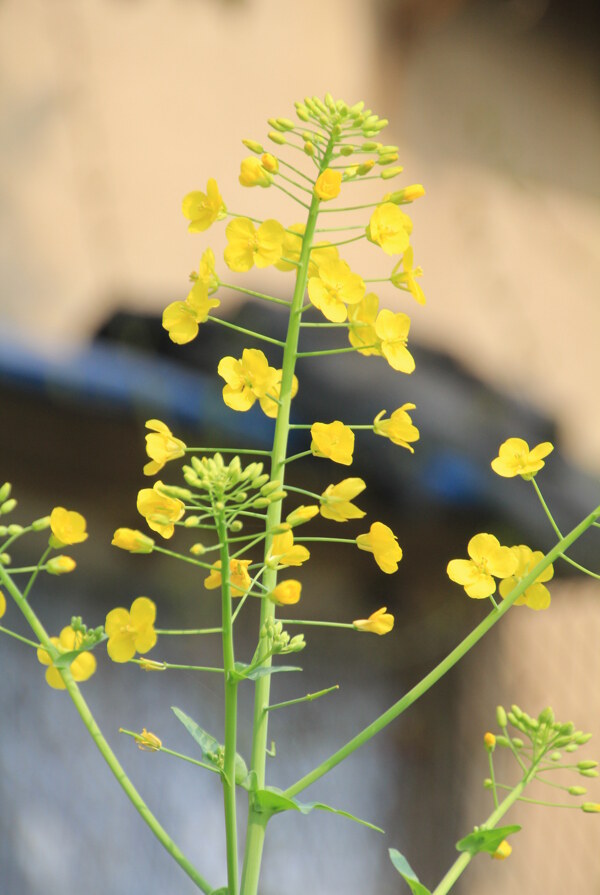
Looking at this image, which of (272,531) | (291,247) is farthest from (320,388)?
(272,531)

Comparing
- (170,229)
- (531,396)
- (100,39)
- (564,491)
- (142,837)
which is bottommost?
(142,837)

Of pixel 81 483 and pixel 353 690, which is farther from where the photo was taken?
pixel 353 690

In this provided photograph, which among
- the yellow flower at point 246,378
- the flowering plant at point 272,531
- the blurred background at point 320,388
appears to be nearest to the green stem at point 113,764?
the flowering plant at point 272,531

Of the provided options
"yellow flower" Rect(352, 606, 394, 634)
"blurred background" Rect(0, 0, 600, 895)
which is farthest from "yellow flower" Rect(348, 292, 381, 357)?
"blurred background" Rect(0, 0, 600, 895)

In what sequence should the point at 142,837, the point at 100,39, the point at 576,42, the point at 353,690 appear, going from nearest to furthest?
1. the point at 142,837
2. the point at 353,690
3. the point at 100,39
4. the point at 576,42

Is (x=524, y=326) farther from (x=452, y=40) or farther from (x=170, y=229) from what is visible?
(x=170, y=229)

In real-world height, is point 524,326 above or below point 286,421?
below

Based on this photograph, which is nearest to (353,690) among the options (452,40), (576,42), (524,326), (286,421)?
(524,326)

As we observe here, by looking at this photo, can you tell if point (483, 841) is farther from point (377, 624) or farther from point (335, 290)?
point (335, 290)
